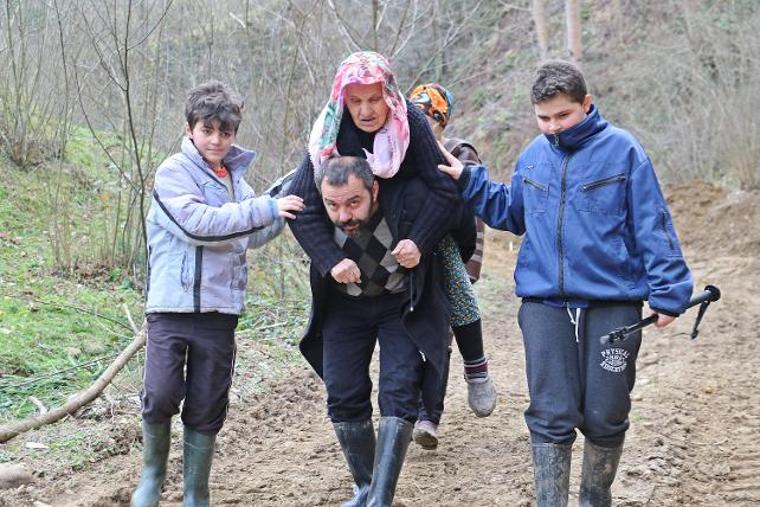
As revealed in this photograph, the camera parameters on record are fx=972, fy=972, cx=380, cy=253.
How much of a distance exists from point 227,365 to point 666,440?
2759 mm

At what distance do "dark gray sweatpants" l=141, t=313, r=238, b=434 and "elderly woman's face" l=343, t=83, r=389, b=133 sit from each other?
1.09m

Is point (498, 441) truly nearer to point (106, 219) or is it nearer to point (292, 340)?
point (292, 340)

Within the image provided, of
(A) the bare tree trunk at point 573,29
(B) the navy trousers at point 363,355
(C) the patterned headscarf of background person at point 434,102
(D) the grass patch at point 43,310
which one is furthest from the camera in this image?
(A) the bare tree trunk at point 573,29

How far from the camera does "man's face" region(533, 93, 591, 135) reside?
157 inches

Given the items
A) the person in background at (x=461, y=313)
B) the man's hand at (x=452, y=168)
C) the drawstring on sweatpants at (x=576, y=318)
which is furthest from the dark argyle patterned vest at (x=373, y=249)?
the drawstring on sweatpants at (x=576, y=318)

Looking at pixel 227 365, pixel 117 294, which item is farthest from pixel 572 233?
pixel 117 294

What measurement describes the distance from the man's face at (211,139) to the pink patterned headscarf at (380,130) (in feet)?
1.49

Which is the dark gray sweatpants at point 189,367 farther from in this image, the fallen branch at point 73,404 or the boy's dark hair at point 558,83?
the boy's dark hair at point 558,83

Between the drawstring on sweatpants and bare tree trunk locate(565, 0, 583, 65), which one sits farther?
bare tree trunk locate(565, 0, 583, 65)

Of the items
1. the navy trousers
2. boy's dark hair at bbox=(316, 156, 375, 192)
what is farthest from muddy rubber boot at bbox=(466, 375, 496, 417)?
boy's dark hair at bbox=(316, 156, 375, 192)

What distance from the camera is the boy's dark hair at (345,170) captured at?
4012 mm

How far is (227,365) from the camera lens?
175 inches

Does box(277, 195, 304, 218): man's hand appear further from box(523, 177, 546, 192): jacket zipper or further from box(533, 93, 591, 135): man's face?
box(533, 93, 591, 135): man's face

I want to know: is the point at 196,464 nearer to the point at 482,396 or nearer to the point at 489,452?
the point at 482,396
